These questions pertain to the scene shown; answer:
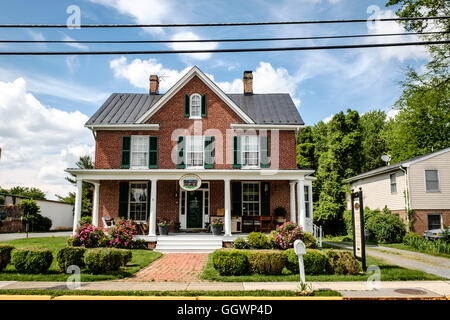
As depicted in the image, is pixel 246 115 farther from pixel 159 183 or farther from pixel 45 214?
pixel 45 214

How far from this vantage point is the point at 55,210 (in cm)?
3538

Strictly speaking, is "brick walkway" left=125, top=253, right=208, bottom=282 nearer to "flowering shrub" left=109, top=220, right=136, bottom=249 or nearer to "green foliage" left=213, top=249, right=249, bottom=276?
"green foliage" left=213, top=249, right=249, bottom=276

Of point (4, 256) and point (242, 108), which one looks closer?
point (4, 256)

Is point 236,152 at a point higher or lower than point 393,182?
higher

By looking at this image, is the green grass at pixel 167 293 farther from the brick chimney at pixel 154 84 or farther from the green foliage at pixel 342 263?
the brick chimney at pixel 154 84

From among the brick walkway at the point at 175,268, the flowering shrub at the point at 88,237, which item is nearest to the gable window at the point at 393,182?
the brick walkway at the point at 175,268

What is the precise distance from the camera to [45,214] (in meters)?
33.3

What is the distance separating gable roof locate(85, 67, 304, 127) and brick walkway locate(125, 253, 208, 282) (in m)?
8.00

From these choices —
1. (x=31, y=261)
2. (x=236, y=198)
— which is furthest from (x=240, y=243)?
(x=31, y=261)

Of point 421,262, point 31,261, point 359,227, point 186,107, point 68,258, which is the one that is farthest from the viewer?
point 186,107

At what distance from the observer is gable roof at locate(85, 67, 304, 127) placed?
17.9 metres

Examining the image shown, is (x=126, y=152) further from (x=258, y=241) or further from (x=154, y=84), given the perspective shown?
(x=258, y=241)

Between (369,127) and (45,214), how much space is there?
1617 inches

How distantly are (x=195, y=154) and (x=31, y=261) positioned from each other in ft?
31.9
